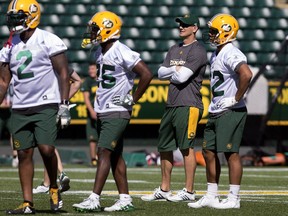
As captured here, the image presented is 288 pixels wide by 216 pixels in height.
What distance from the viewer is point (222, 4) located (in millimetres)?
22703

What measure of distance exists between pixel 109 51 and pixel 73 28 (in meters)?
12.5

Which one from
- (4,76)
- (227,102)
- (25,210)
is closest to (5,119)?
(227,102)

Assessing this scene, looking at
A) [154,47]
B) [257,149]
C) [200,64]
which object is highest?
[200,64]

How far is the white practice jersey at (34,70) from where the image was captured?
824cm

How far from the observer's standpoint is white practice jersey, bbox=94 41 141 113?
8.73 meters

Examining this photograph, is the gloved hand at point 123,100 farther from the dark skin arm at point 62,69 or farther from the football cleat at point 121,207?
the football cleat at point 121,207

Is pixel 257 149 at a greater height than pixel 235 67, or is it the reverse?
pixel 235 67

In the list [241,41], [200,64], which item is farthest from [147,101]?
[200,64]

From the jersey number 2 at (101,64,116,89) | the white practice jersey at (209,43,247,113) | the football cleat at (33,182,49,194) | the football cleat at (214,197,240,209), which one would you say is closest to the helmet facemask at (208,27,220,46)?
the white practice jersey at (209,43,247,113)

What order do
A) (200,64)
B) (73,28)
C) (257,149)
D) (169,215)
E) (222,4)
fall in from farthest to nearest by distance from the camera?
(222,4) → (73,28) → (257,149) → (200,64) → (169,215)

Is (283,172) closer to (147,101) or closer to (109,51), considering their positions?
(147,101)

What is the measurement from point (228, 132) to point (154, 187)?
3019mm

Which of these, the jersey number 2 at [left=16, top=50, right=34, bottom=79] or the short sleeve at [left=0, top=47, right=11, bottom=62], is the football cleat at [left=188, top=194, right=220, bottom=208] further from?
the short sleeve at [left=0, top=47, right=11, bottom=62]

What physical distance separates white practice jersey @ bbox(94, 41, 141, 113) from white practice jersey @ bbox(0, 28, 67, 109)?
1.84 feet
